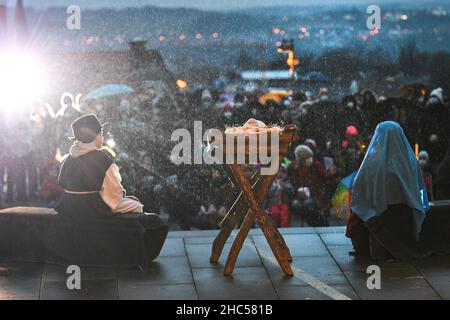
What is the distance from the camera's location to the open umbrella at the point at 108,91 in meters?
16.0

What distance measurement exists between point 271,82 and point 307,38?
106 cm

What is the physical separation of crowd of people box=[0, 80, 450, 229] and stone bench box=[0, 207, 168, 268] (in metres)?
2.34

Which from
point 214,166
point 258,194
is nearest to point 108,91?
point 214,166

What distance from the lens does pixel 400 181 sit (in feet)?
28.4

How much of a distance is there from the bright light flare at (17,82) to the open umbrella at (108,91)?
0.86 m

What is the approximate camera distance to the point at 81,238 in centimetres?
857

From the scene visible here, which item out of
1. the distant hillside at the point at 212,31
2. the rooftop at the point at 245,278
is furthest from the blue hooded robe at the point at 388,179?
the distant hillside at the point at 212,31

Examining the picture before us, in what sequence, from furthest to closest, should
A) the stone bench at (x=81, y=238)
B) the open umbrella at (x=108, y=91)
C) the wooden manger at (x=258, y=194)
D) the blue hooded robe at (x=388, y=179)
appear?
the open umbrella at (x=108, y=91) → the blue hooded robe at (x=388, y=179) → the stone bench at (x=81, y=238) → the wooden manger at (x=258, y=194)

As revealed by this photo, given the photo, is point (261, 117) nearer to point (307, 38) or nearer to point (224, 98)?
point (224, 98)

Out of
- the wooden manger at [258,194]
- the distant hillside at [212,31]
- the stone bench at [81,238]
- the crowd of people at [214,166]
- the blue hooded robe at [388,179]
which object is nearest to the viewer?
the wooden manger at [258,194]

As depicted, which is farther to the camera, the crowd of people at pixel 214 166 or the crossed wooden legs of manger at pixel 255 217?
the crowd of people at pixel 214 166

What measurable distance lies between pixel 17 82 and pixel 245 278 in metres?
7.30

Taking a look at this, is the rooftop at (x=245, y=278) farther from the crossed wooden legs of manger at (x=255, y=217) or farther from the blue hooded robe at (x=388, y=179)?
the blue hooded robe at (x=388, y=179)
